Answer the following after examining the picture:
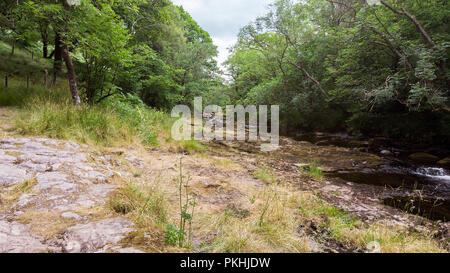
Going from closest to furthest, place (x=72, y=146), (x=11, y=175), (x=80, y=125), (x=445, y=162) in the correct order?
(x=11, y=175)
(x=72, y=146)
(x=80, y=125)
(x=445, y=162)

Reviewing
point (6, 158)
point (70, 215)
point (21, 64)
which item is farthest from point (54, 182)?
point (21, 64)

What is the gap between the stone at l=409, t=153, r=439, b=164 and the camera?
6.71 metres

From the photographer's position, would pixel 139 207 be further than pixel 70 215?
Yes

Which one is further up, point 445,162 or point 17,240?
point 17,240

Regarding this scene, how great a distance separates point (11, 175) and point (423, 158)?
10.2 m

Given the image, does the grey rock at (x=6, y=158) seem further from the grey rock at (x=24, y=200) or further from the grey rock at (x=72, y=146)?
the grey rock at (x=24, y=200)

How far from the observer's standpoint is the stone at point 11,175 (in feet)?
6.71

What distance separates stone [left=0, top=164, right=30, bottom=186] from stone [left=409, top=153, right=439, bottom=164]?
9.75 meters

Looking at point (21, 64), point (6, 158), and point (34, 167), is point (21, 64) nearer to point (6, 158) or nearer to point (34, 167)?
point (6, 158)

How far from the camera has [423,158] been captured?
6906mm

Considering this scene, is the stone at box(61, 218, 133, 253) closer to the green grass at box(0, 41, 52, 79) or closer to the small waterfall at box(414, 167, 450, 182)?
the small waterfall at box(414, 167, 450, 182)

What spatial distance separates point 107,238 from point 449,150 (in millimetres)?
10816

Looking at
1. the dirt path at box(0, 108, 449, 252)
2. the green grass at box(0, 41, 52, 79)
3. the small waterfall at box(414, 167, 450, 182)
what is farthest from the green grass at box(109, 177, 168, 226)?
the green grass at box(0, 41, 52, 79)

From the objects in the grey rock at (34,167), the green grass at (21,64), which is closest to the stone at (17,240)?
the grey rock at (34,167)
